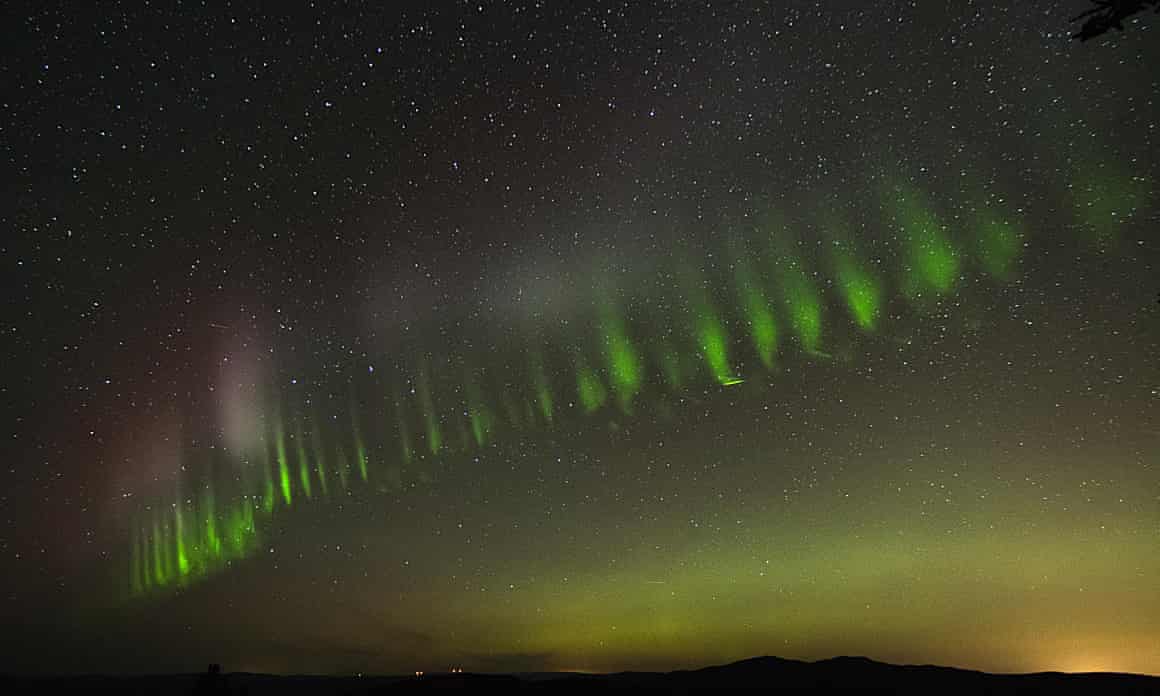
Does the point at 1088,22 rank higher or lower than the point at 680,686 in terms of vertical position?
higher

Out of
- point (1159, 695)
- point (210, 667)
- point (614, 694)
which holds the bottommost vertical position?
point (1159, 695)

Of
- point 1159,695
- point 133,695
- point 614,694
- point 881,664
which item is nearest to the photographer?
point 614,694

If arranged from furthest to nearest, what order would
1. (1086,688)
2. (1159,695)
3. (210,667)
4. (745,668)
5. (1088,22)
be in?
(745,668), (1086,688), (1159,695), (210,667), (1088,22)

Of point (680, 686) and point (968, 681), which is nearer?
point (968, 681)

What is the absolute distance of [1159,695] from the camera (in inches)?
1832

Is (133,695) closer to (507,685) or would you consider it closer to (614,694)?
(507,685)

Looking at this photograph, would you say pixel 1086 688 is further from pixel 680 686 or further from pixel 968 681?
pixel 680 686

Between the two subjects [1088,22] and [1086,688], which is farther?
[1086,688]

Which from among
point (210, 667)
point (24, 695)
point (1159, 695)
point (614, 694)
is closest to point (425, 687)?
point (614, 694)

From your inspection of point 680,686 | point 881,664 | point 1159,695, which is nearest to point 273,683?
point 680,686

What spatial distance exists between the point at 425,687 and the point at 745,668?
49.0 metres

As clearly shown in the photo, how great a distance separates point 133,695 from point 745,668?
317 feet

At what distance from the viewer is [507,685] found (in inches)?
1496

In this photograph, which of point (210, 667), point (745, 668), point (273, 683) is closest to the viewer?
point (210, 667)
